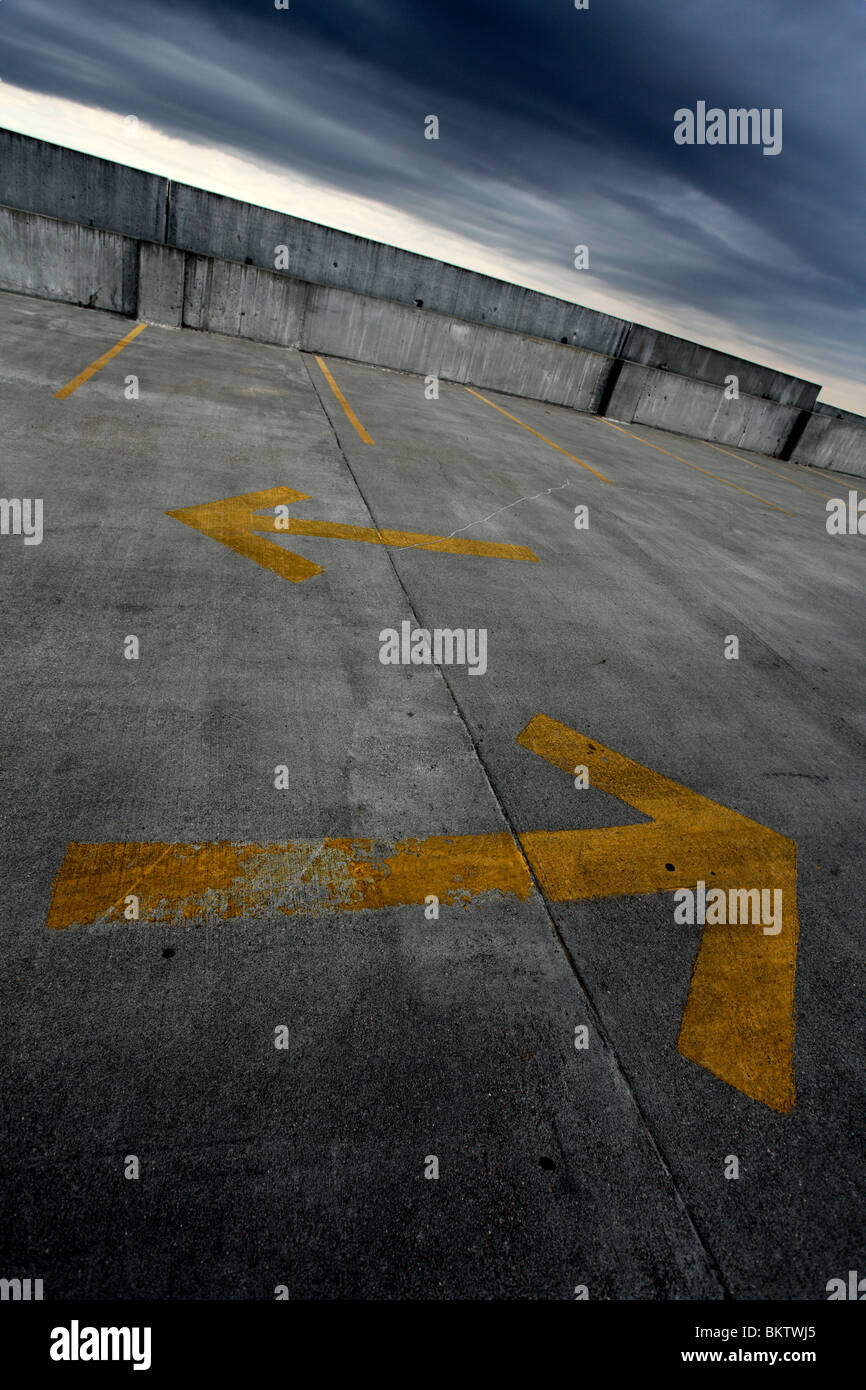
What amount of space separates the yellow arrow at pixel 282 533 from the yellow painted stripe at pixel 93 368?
3.42 meters

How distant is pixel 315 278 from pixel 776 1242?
19.3 metres

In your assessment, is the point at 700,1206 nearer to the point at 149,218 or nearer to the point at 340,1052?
the point at 340,1052

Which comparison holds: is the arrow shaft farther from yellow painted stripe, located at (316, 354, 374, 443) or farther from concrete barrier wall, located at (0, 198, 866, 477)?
concrete barrier wall, located at (0, 198, 866, 477)

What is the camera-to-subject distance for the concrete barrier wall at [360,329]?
12.7 meters

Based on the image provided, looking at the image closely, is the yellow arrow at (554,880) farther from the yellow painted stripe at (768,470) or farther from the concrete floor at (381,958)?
the yellow painted stripe at (768,470)

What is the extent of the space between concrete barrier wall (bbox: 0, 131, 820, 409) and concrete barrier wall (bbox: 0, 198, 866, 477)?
1225 millimetres

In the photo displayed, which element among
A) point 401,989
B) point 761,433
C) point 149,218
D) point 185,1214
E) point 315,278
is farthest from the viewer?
point 761,433

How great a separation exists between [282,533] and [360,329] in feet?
37.4

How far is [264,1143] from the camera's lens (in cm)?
203

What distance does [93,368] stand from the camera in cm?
933

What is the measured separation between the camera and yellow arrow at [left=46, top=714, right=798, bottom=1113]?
2615mm

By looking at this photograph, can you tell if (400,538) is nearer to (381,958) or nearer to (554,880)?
(554,880)

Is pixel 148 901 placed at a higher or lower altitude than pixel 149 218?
lower
